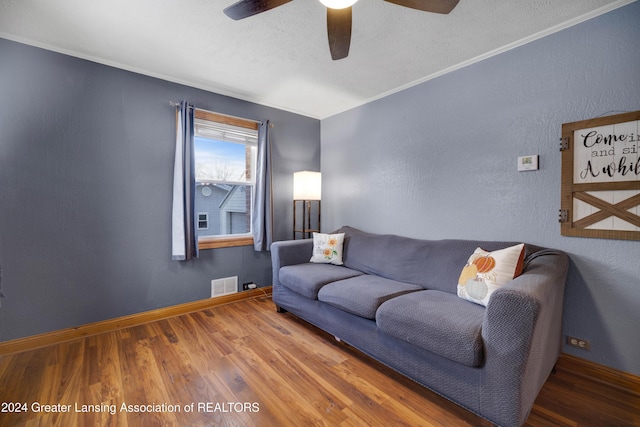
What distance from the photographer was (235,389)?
1.71 meters

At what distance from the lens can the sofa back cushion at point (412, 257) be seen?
2207 millimetres

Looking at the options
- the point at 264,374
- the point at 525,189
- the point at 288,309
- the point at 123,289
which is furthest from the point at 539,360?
the point at 123,289

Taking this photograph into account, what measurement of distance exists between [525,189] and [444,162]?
70cm

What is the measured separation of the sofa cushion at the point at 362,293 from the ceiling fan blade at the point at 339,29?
1.66 metres

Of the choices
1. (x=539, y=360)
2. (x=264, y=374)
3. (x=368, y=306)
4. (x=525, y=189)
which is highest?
(x=525, y=189)

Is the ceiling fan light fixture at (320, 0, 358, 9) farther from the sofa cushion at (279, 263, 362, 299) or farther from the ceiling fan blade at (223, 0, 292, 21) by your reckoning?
the sofa cushion at (279, 263, 362, 299)

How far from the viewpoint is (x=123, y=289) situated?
257 centimetres

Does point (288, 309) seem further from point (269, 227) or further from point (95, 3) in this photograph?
point (95, 3)

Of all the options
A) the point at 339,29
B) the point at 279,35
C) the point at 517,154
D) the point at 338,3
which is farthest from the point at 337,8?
the point at 517,154

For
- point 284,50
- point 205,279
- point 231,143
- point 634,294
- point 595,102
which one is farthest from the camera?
point 231,143

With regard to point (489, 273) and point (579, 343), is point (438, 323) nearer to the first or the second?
point (489, 273)

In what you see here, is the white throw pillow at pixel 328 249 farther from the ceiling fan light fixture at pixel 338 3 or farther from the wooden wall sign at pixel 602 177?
the ceiling fan light fixture at pixel 338 3

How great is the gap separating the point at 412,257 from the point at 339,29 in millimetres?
1852

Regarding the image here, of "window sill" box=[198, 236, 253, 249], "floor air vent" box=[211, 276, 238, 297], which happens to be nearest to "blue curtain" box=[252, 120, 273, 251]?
"window sill" box=[198, 236, 253, 249]
